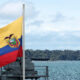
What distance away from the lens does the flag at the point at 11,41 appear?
57.1 ft

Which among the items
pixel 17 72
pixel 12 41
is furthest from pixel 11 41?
pixel 17 72

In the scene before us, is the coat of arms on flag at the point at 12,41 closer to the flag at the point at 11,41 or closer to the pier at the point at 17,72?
the flag at the point at 11,41

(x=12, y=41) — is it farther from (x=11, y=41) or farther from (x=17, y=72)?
(x=17, y=72)

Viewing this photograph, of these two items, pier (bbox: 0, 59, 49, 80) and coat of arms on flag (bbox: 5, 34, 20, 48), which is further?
pier (bbox: 0, 59, 49, 80)

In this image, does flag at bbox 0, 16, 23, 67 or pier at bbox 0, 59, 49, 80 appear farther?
pier at bbox 0, 59, 49, 80

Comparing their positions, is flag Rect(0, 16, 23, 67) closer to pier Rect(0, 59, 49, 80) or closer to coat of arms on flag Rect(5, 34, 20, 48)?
coat of arms on flag Rect(5, 34, 20, 48)

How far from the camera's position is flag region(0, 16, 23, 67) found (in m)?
17.4

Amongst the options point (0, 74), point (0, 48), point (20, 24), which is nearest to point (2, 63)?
point (0, 48)

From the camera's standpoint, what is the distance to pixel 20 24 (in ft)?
57.1

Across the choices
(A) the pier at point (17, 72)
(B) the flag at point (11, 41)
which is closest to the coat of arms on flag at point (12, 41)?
(B) the flag at point (11, 41)

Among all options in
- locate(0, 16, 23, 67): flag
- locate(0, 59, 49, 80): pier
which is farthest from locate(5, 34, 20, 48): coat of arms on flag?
locate(0, 59, 49, 80): pier

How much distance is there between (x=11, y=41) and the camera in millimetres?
17531

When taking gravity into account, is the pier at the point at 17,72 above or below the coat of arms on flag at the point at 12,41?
below

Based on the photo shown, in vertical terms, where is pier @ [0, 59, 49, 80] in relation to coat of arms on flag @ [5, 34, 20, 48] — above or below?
below
